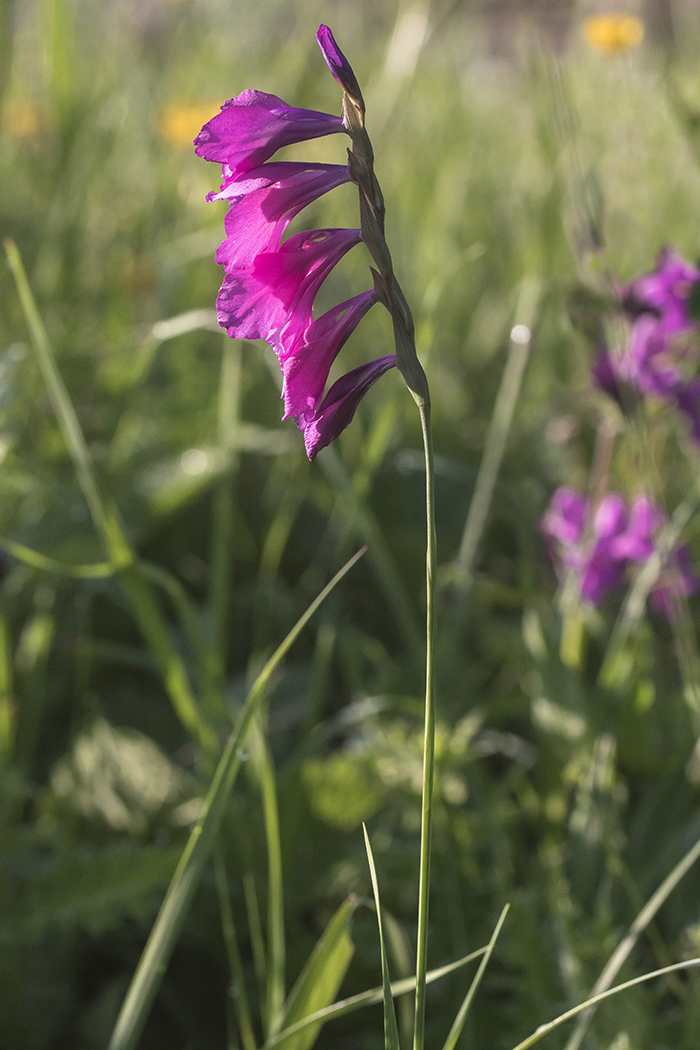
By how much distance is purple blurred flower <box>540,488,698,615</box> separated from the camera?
103 cm

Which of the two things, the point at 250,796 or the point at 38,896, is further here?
the point at 250,796

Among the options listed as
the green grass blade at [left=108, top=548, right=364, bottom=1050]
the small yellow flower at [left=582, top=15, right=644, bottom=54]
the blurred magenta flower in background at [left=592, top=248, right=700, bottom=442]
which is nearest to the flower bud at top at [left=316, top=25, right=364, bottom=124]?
the green grass blade at [left=108, top=548, right=364, bottom=1050]

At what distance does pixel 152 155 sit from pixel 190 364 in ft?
2.69

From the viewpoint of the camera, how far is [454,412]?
5.32ft

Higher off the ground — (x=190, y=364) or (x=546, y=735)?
(x=190, y=364)

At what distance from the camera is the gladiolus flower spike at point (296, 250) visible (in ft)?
1.23

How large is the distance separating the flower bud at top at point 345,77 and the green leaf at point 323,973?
44 centimetres

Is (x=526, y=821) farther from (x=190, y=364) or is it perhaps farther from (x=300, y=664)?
(x=190, y=364)

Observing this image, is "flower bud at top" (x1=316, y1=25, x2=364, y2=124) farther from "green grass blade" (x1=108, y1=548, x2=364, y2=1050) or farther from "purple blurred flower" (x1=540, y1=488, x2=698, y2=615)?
"purple blurred flower" (x1=540, y1=488, x2=698, y2=615)

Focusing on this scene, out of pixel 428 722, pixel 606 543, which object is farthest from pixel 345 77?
pixel 606 543

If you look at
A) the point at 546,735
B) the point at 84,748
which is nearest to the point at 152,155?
the point at 84,748

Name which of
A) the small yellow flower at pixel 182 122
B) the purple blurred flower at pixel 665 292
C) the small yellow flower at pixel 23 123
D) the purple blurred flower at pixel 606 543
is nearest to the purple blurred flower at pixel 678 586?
the purple blurred flower at pixel 606 543

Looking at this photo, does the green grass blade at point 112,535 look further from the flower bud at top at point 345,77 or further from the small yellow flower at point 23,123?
the small yellow flower at point 23,123

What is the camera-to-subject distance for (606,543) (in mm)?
1058
